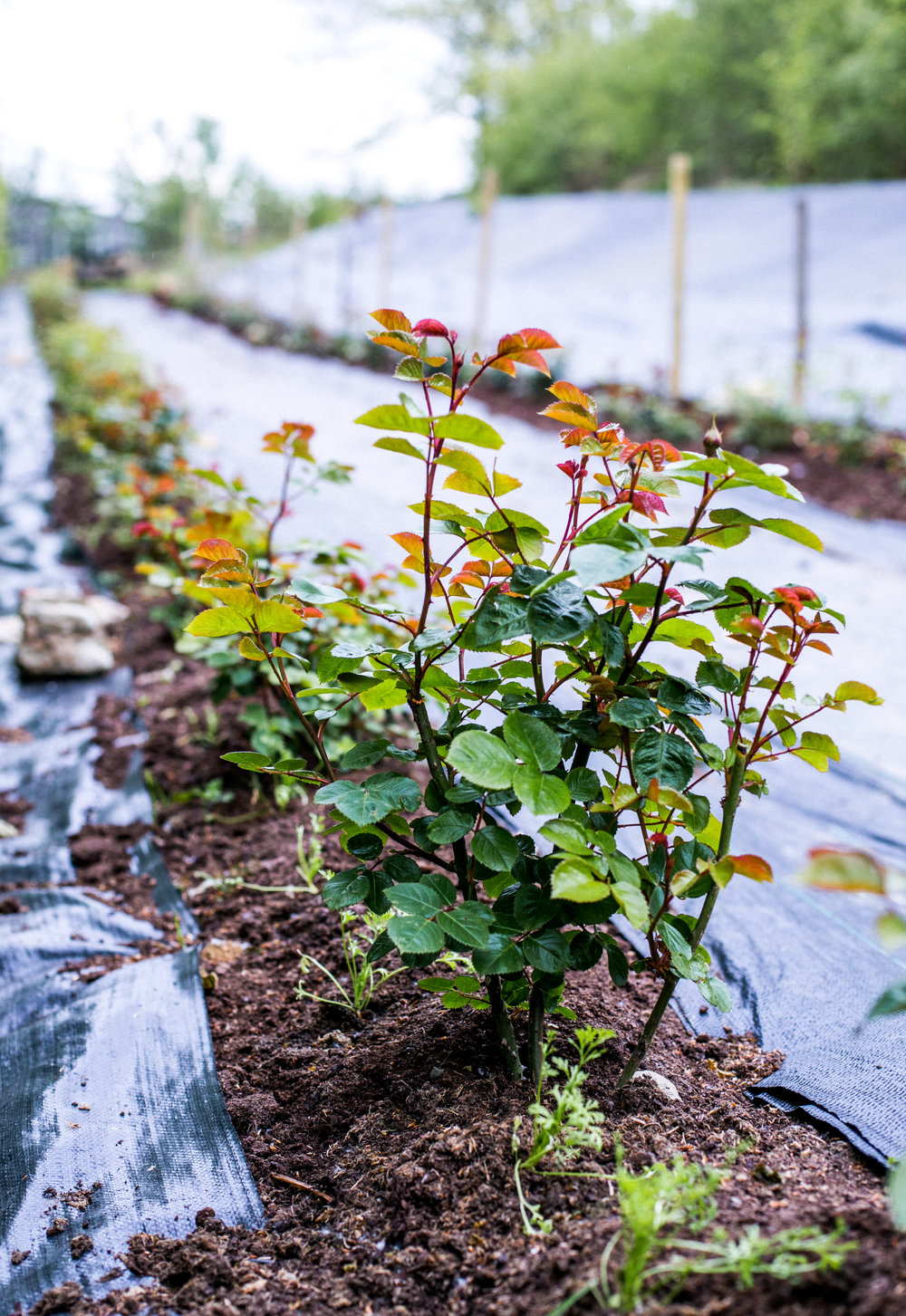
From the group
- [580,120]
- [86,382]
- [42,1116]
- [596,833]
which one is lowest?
[42,1116]

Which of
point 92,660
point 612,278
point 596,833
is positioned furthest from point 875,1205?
point 612,278

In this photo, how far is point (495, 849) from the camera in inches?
39.3

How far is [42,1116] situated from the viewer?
1.33 metres

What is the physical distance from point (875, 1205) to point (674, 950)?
0.30 m

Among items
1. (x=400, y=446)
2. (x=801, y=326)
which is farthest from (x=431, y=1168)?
(x=801, y=326)

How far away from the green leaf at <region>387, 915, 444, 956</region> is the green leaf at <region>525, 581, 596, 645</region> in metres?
0.33

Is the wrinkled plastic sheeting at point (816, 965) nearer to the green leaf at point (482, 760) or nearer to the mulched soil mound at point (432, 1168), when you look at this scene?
the mulched soil mound at point (432, 1168)

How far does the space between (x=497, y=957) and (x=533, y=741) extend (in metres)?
0.24

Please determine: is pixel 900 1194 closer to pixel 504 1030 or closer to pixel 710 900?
pixel 710 900

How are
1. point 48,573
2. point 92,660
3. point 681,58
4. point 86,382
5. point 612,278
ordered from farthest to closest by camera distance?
point 681,58 < point 612,278 < point 86,382 < point 48,573 < point 92,660

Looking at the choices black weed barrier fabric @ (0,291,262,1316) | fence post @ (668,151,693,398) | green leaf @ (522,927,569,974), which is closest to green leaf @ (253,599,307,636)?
green leaf @ (522,927,569,974)

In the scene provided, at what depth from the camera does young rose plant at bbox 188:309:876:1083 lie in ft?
3.01

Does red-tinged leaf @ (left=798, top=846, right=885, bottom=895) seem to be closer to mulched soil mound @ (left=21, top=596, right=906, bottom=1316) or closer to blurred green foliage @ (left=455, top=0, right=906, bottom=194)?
mulched soil mound @ (left=21, top=596, right=906, bottom=1316)

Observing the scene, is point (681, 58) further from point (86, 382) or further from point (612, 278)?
point (86, 382)
